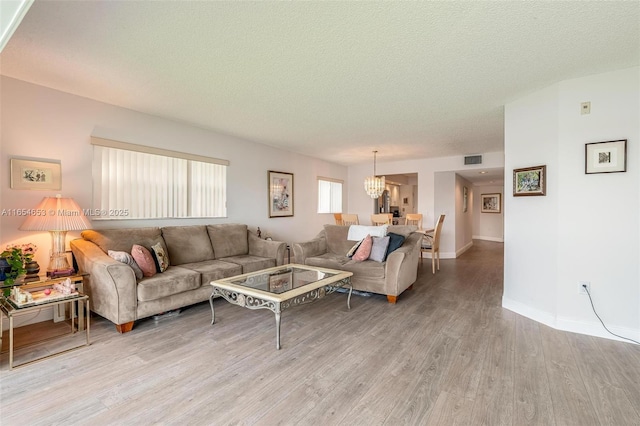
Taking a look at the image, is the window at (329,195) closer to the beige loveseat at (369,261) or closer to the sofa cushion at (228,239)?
the beige loveseat at (369,261)

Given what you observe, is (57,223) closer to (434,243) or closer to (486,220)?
(434,243)

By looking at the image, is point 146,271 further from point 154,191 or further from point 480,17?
point 480,17

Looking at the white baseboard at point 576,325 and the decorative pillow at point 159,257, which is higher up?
the decorative pillow at point 159,257

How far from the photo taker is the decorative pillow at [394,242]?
3.88 meters

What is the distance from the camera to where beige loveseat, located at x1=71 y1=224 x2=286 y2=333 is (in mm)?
2680

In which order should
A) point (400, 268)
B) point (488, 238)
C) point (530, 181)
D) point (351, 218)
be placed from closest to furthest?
point (530, 181) < point (400, 268) < point (351, 218) < point (488, 238)

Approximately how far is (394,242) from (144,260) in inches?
119

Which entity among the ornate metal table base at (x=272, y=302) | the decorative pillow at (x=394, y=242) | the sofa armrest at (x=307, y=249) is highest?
the decorative pillow at (x=394, y=242)

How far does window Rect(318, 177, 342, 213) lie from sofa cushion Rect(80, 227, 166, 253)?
13.4 ft

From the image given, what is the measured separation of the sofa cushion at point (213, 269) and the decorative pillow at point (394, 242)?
2.02 m

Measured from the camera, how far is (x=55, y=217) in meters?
2.68

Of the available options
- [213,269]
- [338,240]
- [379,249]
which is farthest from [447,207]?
[213,269]

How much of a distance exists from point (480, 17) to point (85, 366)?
3733 mm

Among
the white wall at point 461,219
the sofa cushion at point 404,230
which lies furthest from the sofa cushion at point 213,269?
the white wall at point 461,219
